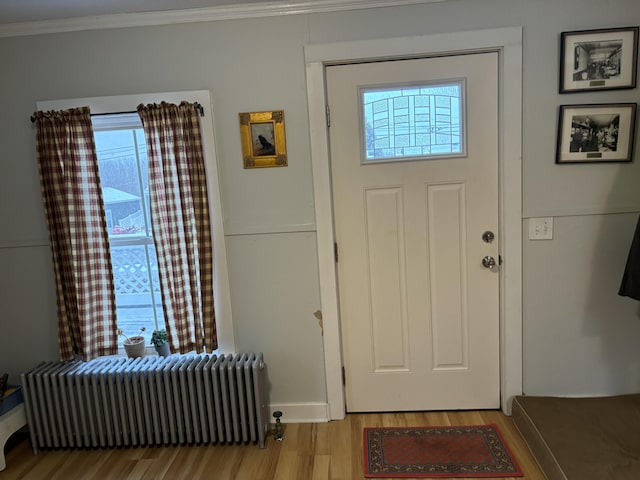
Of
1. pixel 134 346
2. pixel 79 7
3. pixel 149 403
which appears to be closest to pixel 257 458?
pixel 149 403

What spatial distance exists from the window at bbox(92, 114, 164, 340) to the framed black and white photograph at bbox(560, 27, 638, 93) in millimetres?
2264

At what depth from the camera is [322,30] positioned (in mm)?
1971

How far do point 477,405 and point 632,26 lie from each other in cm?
214

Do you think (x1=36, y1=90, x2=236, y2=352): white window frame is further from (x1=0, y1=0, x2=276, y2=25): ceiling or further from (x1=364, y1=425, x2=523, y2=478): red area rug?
(x1=364, y1=425, x2=523, y2=478): red area rug

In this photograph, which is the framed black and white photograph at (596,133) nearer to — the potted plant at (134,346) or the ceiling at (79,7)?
the ceiling at (79,7)

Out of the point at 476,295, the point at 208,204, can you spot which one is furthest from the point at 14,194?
the point at 476,295

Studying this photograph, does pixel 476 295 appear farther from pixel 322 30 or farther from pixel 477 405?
pixel 322 30

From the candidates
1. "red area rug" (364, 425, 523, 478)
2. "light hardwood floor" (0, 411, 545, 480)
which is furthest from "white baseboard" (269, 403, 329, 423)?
"red area rug" (364, 425, 523, 478)

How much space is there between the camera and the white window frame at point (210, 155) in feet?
6.64

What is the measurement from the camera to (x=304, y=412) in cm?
223

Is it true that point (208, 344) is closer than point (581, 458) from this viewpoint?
No

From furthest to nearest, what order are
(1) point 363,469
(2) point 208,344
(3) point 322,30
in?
(2) point 208,344
(3) point 322,30
(1) point 363,469

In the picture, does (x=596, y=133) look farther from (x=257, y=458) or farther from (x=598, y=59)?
(x=257, y=458)

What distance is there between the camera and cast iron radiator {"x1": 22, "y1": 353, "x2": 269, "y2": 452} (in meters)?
2.01
